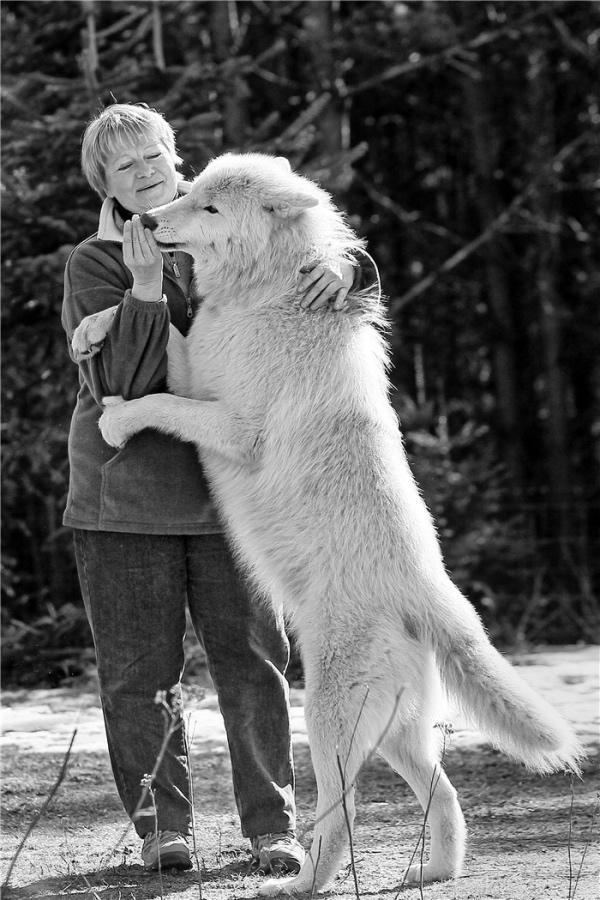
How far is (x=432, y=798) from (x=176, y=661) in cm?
97

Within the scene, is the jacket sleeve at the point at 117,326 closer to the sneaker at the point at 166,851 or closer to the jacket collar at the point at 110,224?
the jacket collar at the point at 110,224

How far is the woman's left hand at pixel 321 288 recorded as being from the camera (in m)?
3.67

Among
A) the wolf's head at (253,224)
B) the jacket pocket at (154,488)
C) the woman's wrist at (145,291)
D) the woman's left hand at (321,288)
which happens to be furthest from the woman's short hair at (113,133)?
the jacket pocket at (154,488)

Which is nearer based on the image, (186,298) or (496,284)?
(186,298)

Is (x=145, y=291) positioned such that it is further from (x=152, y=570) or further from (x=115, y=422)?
(x=152, y=570)

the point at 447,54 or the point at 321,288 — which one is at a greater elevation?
the point at 447,54

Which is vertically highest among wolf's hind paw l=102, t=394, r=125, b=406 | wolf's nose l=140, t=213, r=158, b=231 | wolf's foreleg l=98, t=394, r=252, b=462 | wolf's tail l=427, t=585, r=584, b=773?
wolf's nose l=140, t=213, r=158, b=231

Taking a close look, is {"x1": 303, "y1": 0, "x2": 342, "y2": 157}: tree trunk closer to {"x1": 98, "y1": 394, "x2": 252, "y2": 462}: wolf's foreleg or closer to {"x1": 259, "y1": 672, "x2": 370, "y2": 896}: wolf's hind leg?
{"x1": 98, "y1": 394, "x2": 252, "y2": 462}: wolf's foreleg

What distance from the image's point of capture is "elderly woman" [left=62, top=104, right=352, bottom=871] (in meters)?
3.58

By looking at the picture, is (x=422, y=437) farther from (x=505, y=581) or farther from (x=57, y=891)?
(x=57, y=891)

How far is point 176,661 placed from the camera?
3.68 m


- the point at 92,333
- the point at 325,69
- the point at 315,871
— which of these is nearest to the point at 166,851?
the point at 315,871

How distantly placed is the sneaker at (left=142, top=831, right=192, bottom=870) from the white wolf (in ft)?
1.35

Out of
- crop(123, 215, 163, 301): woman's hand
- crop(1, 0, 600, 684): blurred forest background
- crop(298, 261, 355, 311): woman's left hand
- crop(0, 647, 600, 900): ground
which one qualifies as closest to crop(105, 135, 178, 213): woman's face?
crop(123, 215, 163, 301): woman's hand
